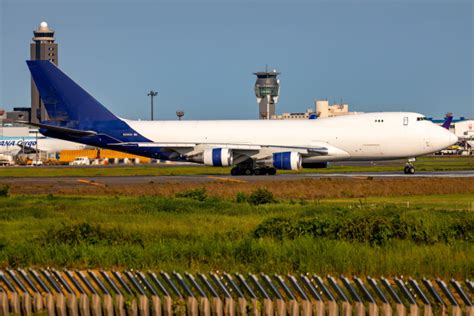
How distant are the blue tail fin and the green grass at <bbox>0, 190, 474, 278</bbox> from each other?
106ft

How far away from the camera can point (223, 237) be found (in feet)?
94.6

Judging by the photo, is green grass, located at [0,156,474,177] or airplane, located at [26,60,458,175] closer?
airplane, located at [26,60,458,175]

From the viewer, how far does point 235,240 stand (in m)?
28.1

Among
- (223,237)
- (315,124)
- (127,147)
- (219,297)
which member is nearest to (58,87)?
(127,147)

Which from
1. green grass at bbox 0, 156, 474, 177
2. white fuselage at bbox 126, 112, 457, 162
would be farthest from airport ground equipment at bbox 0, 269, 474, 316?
green grass at bbox 0, 156, 474, 177

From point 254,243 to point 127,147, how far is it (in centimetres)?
4506

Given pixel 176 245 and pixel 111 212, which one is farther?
pixel 111 212

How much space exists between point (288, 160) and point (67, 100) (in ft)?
59.2

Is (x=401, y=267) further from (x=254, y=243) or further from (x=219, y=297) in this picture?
(x=219, y=297)

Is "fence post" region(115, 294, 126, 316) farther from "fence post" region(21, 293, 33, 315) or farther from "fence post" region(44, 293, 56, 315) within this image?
"fence post" region(21, 293, 33, 315)

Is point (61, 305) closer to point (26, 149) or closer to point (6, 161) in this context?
point (6, 161)

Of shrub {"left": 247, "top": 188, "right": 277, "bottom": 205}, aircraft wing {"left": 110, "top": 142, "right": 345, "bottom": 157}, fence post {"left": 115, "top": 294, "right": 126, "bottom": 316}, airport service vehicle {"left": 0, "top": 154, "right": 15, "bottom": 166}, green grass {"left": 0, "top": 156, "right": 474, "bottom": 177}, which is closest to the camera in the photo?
fence post {"left": 115, "top": 294, "right": 126, "bottom": 316}

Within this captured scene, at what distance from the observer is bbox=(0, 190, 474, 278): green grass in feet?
79.4

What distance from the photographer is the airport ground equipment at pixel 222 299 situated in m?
16.6
